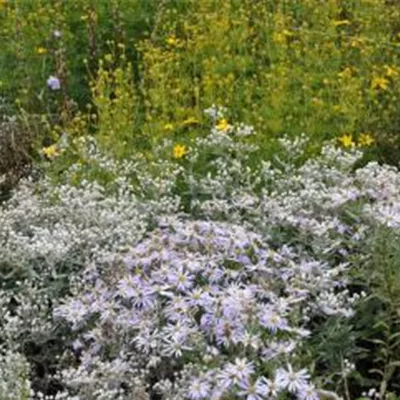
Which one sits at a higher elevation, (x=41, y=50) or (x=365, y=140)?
(x=41, y=50)

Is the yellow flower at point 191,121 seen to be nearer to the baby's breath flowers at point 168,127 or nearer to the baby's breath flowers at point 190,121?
the baby's breath flowers at point 190,121

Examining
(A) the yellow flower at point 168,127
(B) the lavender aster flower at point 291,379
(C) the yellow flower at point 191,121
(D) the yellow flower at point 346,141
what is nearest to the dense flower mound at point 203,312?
(B) the lavender aster flower at point 291,379

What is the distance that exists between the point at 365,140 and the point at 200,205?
1377mm

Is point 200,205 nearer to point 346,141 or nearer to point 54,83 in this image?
point 346,141

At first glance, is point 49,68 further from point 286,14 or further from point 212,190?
point 212,190

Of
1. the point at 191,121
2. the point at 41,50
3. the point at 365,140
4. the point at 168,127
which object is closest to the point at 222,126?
the point at 168,127

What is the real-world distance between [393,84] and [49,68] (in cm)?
215

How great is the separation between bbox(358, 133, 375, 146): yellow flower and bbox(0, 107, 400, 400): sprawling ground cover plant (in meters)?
0.82

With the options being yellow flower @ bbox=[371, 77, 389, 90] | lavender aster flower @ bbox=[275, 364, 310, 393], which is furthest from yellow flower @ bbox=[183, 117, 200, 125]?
lavender aster flower @ bbox=[275, 364, 310, 393]

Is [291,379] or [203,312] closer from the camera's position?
[291,379]

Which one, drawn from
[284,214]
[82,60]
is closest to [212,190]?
[284,214]

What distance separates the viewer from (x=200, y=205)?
14.1 ft

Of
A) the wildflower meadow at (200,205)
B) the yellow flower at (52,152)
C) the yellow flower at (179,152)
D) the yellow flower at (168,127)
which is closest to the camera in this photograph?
the wildflower meadow at (200,205)

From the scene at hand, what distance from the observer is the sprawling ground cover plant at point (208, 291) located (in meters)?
3.14
